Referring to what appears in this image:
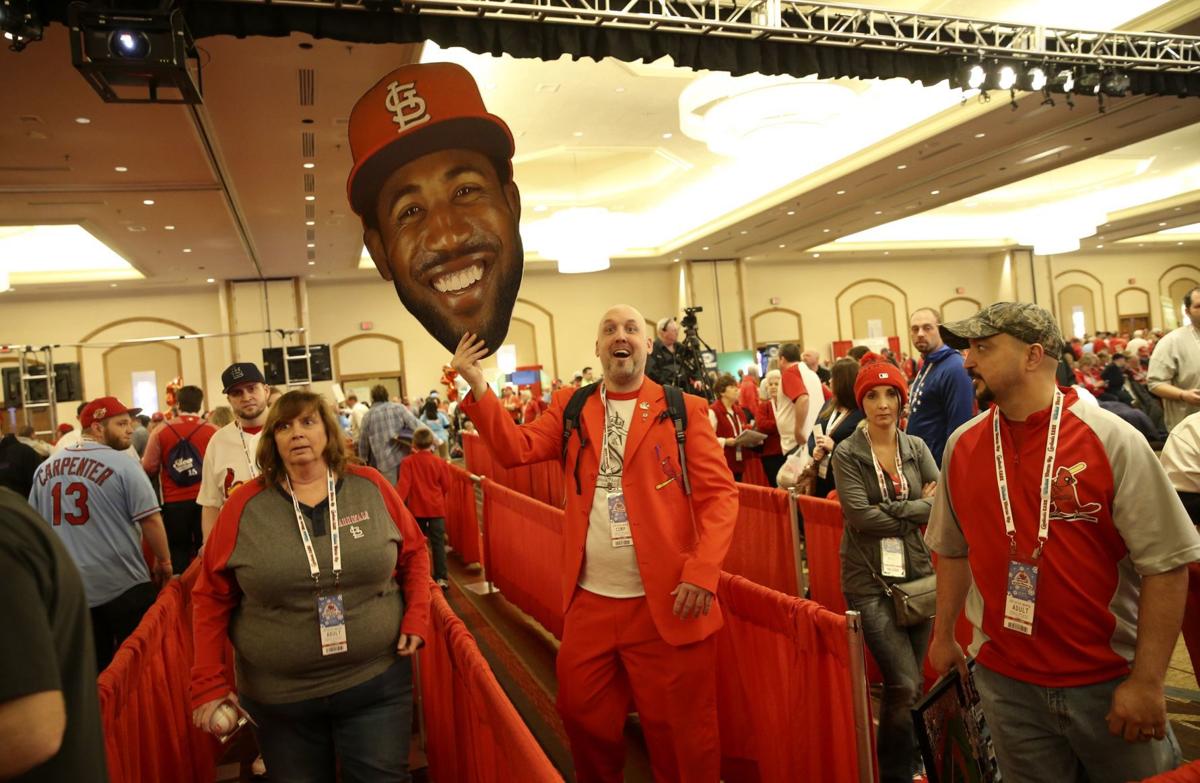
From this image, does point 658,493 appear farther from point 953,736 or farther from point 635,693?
point 953,736

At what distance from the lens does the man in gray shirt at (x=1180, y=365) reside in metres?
4.81

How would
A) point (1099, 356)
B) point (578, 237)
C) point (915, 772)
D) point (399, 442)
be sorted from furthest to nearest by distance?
point (578, 237) → point (1099, 356) → point (399, 442) → point (915, 772)

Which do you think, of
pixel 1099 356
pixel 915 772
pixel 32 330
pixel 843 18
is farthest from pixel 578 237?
pixel 32 330

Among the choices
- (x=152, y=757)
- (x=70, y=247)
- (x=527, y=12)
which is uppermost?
(x=70, y=247)

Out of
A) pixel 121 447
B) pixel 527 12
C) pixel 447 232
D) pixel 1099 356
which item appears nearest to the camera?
pixel 447 232

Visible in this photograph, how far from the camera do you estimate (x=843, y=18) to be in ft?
21.7

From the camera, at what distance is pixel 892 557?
2.87 meters

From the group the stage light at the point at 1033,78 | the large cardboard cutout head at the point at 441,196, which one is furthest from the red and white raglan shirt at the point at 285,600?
the stage light at the point at 1033,78

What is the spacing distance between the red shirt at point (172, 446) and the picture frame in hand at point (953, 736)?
5130mm

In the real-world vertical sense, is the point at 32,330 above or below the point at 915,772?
above

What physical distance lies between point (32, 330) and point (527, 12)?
17840mm

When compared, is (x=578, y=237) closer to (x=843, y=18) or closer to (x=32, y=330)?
(x=843, y=18)

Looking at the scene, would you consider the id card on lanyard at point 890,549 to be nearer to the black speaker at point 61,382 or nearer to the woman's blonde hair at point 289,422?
the woman's blonde hair at point 289,422

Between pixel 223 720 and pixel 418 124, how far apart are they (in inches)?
96.3
